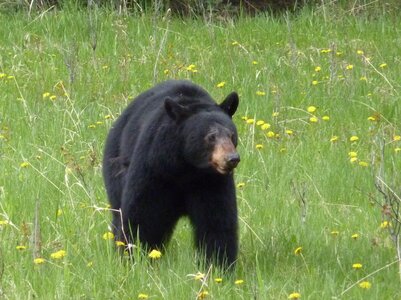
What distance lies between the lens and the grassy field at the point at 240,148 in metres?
5.41

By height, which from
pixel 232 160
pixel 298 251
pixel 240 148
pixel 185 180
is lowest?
pixel 240 148

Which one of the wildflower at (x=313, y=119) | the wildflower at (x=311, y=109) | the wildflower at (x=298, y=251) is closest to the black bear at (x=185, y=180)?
the wildflower at (x=298, y=251)

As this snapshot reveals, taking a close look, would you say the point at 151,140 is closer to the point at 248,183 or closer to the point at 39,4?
the point at 248,183

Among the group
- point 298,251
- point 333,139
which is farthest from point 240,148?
point 298,251

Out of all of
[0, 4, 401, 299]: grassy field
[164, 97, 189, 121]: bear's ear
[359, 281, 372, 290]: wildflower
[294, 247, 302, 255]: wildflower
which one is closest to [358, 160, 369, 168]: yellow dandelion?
[0, 4, 401, 299]: grassy field

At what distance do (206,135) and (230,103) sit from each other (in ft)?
1.01

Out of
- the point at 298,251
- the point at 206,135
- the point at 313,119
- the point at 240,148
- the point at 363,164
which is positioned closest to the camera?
the point at 206,135

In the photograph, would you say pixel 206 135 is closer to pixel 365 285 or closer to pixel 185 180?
pixel 185 180

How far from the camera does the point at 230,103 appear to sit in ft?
19.5

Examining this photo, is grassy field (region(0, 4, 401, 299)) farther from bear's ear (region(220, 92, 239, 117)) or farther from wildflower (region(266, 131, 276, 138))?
bear's ear (region(220, 92, 239, 117))

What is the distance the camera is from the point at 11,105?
9195mm

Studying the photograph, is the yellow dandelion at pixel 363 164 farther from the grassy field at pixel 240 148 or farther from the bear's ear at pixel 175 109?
the bear's ear at pixel 175 109

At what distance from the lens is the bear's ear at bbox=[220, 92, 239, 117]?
5.91 metres

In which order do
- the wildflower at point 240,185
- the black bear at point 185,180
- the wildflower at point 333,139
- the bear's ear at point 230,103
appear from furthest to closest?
the wildflower at point 333,139
the wildflower at point 240,185
the bear's ear at point 230,103
the black bear at point 185,180
